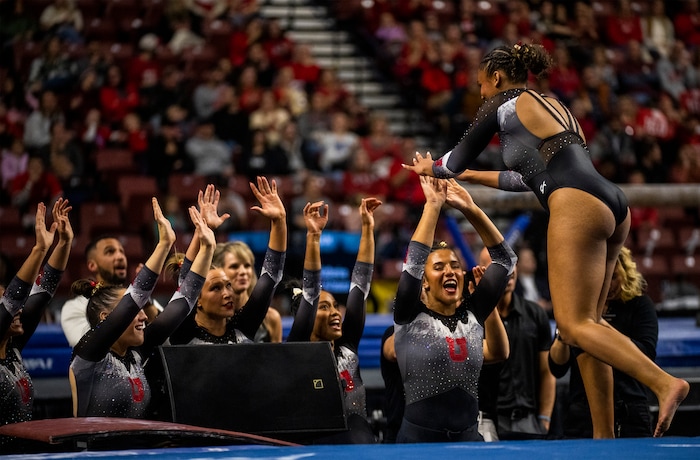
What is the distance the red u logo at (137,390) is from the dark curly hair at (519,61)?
1.86 meters

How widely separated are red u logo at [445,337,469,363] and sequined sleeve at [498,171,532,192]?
2.16 ft

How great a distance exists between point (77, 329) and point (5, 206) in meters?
4.57

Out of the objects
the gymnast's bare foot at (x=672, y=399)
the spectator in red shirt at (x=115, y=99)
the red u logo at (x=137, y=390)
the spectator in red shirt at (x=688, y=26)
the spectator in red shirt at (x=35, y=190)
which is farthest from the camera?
the spectator in red shirt at (x=688, y=26)

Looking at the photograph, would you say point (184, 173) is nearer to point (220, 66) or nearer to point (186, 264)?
point (220, 66)

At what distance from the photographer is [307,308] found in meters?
4.37

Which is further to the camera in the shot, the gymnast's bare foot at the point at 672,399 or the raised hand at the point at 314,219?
the raised hand at the point at 314,219

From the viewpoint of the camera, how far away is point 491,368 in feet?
15.7

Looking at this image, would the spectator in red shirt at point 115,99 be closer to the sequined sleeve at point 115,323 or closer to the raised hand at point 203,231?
the raised hand at point 203,231

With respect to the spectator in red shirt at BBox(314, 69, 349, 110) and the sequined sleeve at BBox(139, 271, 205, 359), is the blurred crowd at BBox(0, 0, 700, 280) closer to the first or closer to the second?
the spectator in red shirt at BBox(314, 69, 349, 110)

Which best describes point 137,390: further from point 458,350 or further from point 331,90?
point 331,90

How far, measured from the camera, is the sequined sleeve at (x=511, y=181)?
4.12 metres

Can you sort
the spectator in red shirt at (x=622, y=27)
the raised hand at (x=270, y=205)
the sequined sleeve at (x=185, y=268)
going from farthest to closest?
the spectator in red shirt at (x=622, y=27), the sequined sleeve at (x=185, y=268), the raised hand at (x=270, y=205)

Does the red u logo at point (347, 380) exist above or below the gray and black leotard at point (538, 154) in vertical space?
below

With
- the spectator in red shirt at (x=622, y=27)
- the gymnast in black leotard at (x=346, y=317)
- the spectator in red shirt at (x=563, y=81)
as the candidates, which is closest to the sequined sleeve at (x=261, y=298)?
the gymnast in black leotard at (x=346, y=317)
